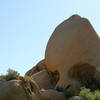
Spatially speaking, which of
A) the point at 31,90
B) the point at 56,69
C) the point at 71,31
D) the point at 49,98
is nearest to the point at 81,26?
the point at 71,31

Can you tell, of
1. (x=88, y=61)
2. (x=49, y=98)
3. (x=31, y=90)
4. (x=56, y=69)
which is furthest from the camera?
(x=56, y=69)

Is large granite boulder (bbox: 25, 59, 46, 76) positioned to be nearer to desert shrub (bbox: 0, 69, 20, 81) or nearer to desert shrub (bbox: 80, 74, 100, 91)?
desert shrub (bbox: 80, 74, 100, 91)

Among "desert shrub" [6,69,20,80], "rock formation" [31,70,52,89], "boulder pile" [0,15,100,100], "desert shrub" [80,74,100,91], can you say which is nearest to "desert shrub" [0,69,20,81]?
"desert shrub" [6,69,20,80]

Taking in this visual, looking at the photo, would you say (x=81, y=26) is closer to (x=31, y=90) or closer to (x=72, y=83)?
(x=72, y=83)

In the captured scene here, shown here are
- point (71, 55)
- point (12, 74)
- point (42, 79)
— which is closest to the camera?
point (12, 74)

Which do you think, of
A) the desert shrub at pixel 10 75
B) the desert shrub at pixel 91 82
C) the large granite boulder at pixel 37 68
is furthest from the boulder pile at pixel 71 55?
the desert shrub at pixel 10 75

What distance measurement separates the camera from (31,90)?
11680 millimetres

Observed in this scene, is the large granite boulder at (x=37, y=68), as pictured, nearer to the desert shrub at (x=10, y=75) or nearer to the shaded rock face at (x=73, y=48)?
the shaded rock face at (x=73, y=48)

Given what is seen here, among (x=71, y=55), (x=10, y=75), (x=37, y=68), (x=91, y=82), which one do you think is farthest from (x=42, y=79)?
(x=10, y=75)

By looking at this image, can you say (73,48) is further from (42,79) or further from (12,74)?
(12,74)

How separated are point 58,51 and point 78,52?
7.17ft

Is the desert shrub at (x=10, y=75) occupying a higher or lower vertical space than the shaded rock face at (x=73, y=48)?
higher

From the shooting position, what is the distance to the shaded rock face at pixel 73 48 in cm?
2738

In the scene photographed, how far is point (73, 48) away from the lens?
92.2 feet
